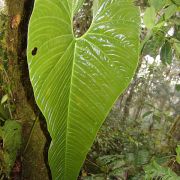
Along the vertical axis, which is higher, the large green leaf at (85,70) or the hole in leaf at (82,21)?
the hole in leaf at (82,21)

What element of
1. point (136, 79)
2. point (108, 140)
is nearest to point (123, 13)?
point (108, 140)

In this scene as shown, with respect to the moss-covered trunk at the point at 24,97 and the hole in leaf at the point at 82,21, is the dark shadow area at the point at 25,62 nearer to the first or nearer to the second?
the moss-covered trunk at the point at 24,97

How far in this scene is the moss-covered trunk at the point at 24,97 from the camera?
1.13m

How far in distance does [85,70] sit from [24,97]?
574 mm

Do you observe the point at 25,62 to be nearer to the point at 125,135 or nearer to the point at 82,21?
the point at 82,21

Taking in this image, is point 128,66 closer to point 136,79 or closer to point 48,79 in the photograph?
point 48,79

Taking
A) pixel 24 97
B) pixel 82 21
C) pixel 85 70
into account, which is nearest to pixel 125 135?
pixel 82 21

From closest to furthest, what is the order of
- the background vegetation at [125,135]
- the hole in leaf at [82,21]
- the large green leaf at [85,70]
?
the large green leaf at [85,70] < the background vegetation at [125,135] < the hole in leaf at [82,21]

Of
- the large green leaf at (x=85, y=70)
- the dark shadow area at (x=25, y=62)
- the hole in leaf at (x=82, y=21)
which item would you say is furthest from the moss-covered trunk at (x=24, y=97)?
the hole in leaf at (x=82, y=21)

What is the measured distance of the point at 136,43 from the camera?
0.78 meters

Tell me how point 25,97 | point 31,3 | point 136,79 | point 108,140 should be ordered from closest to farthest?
point 31,3 → point 25,97 → point 108,140 → point 136,79

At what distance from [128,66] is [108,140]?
1.94 meters

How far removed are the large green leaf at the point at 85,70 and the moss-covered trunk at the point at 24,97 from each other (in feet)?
1.27

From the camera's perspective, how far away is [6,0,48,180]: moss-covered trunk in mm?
1135
